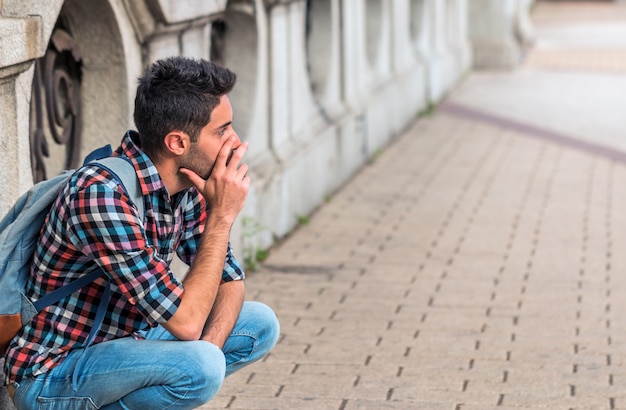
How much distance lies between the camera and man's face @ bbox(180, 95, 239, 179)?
10.8 feet

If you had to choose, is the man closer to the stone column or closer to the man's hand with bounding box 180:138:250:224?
the man's hand with bounding box 180:138:250:224

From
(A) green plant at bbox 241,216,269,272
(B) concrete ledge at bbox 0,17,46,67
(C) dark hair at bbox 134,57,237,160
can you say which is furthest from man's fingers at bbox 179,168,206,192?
(A) green plant at bbox 241,216,269,272

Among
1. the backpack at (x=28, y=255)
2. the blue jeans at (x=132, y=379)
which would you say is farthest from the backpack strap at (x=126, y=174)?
the blue jeans at (x=132, y=379)

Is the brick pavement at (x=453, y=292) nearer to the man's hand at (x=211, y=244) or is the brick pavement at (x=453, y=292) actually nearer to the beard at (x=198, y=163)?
the man's hand at (x=211, y=244)

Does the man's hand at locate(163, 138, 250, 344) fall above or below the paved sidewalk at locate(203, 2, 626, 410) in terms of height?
above

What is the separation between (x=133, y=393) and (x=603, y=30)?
18256 mm

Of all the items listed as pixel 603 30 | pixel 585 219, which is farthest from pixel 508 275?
pixel 603 30

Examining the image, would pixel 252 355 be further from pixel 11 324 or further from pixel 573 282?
pixel 573 282

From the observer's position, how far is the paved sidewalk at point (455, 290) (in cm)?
462

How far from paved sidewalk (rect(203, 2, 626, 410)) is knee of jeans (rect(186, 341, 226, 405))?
1.13 meters

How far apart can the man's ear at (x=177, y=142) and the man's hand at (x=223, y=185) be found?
0.20 feet

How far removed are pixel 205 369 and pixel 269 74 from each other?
13.4 ft

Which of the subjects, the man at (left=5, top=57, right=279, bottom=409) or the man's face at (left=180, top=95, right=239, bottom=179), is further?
the man's face at (left=180, top=95, right=239, bottom=179)

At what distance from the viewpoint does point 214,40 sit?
696 cm
